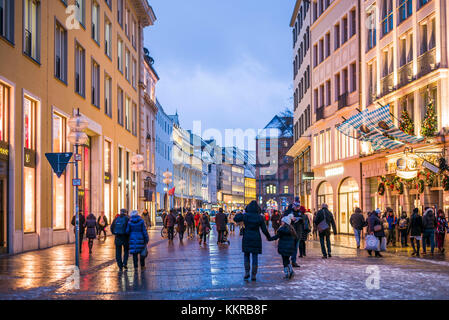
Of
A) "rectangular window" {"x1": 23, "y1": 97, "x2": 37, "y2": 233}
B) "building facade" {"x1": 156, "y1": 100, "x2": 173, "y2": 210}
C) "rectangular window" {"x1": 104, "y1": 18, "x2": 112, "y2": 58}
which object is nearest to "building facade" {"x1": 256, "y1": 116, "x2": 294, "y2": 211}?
"building facade" {"x1": 156, "y1": 100, "x2": 173, "y2": 210}

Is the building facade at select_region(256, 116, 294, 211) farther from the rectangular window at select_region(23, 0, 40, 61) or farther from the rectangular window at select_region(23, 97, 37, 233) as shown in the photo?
the rectangular window at select_region(23, 97, 37, 233)

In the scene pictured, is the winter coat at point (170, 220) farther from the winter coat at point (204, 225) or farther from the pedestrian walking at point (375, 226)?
the pedestrian walking at point (375, 226)

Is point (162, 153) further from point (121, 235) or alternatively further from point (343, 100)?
point (121, 235)

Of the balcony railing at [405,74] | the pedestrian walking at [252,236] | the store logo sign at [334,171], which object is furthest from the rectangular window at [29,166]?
the store logo sign at [334,171]

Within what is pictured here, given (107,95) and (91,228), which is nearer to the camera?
(91,228)

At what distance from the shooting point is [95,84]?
36969 millimetres

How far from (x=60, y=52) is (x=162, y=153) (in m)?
52.6

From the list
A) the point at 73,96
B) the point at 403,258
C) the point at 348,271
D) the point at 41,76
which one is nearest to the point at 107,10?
the point at 73,96

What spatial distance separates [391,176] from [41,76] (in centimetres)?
1835

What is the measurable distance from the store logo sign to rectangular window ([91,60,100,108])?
16.4m

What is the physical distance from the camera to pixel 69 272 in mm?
16219

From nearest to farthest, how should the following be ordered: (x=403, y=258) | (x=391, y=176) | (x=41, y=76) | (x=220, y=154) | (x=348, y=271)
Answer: (x=348, y=271) → (x=403, y=258) → (x=41, y=76) → (x=391, y=176) → (x=220, y=154)

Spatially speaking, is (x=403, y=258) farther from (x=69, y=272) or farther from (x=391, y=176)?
(x=391, y=176)

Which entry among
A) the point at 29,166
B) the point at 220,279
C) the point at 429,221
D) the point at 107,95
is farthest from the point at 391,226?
the point at 107,95
